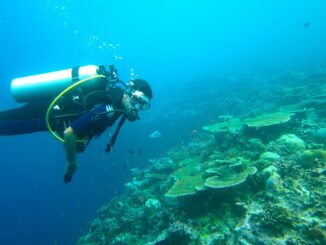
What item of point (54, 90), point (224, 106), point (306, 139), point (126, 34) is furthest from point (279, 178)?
point (126, 34)

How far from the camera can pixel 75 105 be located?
5.04 m

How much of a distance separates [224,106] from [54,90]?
19.7 metres

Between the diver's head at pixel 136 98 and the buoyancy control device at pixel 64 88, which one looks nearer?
the buoyancy control device at pixel 64 88

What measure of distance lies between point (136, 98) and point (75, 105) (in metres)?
1.13

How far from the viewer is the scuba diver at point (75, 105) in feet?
14.9

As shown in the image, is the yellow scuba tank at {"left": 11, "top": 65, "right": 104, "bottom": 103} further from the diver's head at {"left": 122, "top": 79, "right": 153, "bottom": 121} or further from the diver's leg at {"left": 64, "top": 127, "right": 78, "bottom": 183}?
the diver's leg at {"left": 64, "top": 127, "right": 78, "bottom": 183}

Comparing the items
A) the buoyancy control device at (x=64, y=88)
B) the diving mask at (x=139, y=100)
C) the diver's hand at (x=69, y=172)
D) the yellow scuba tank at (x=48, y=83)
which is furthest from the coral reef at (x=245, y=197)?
the yellow scuba tank at (x=48, y=83)

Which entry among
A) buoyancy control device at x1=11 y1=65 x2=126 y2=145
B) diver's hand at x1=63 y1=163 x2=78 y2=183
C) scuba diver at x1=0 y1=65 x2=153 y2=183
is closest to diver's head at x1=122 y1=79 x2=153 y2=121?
scuba diver at x1=0 y1=65 x2=153 y2=183

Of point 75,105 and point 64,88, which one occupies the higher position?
point 64,88

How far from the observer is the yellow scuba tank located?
5.33 m

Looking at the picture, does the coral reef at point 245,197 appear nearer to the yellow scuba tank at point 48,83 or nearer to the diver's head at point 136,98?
the diver's head at point 136,98

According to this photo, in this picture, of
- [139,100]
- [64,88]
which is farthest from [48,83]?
[139,100]

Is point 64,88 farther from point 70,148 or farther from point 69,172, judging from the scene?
point 69,172

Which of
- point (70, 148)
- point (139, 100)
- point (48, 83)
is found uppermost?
point (48, 83)
